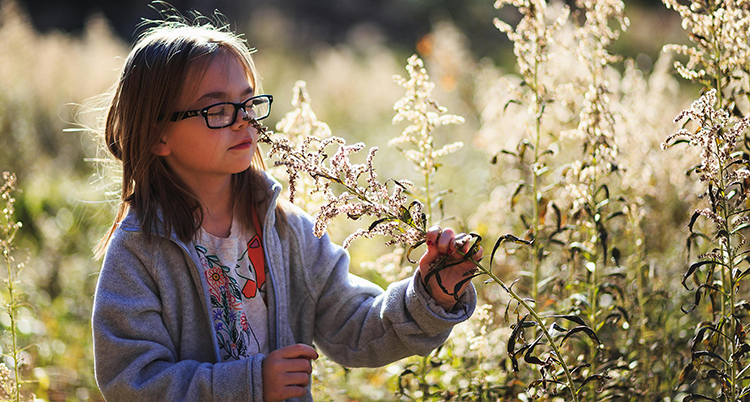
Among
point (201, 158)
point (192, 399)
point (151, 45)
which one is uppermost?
point (151, 45)

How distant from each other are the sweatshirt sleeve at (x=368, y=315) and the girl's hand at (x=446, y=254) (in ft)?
0.10

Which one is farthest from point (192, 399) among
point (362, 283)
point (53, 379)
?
point (53, 379)

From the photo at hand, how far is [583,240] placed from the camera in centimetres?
253

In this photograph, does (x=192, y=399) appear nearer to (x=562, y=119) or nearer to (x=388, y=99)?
(x=562, y=119)

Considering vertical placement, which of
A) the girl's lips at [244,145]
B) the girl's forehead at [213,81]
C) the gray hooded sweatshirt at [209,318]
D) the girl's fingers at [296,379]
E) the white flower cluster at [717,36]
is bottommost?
the girl's fingers at [296,379]

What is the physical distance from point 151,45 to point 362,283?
1058 mm

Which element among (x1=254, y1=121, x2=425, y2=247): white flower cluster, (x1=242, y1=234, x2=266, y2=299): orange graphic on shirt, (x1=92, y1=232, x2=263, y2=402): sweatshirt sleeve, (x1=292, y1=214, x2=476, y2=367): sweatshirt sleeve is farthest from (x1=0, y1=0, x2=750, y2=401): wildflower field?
(x1=92, y1=232, x2=263, y2=402): sweatshirt sleeve

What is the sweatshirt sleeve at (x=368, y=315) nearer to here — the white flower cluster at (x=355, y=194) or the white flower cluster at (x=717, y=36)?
the white flower cluster at (x=355, y=194)

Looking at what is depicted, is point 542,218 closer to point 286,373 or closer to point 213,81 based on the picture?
point 286,373

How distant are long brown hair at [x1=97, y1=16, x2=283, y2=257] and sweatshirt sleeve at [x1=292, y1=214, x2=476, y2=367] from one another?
0.49m

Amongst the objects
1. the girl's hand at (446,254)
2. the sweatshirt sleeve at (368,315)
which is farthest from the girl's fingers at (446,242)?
the sweatshirt sleeve at (368,315)

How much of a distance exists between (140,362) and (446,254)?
2.99ft

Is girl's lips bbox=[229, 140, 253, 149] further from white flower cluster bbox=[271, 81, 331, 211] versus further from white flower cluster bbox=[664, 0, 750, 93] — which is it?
white flower cluster bbox=[664, 0, 750, 93]

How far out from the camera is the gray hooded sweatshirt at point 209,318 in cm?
173
